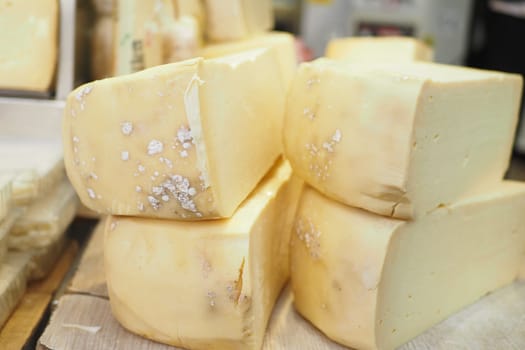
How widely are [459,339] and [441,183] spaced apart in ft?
0.94

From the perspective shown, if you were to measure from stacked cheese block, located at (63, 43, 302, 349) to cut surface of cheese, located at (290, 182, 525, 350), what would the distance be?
0.32 ft

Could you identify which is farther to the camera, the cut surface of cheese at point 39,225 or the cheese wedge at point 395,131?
the cut surface of cheese at point 39,225

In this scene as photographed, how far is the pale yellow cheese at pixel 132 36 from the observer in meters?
1.29

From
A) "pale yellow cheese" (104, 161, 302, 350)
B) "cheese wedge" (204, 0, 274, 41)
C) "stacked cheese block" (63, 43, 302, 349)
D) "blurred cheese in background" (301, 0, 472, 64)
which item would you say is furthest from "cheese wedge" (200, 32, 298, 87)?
"blurred cheese in background" (301, 0, 472, 64)

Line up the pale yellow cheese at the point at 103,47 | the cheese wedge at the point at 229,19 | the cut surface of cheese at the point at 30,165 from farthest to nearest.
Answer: the cheese wedge at the point at 229,19
the pale yellow cheese at the point at 103,47
the cut surface of cheese at the point at 30,165

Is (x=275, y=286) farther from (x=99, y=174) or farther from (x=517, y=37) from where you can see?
(x=517, y=37)

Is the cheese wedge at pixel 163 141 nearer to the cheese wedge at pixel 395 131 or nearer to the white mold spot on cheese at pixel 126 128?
the white mold spot on cheese at pixel 126 128

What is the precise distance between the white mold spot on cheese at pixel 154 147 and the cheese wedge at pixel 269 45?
26.2 inches

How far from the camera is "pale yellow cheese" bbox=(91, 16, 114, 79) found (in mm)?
1392

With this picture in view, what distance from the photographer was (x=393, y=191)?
0.88 m

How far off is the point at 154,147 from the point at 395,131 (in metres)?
0.37

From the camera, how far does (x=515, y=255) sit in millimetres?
1192

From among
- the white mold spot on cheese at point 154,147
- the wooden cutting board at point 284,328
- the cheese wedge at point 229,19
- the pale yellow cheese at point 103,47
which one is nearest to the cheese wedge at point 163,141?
the white mold spot on cheese at point 154,147

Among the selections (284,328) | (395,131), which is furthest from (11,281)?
(395,131)
